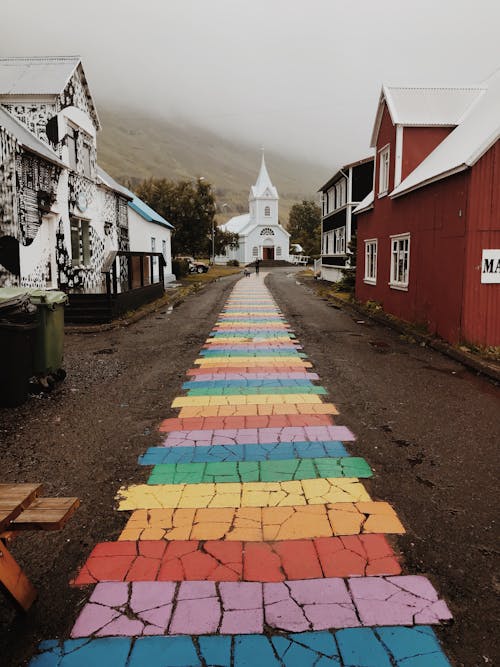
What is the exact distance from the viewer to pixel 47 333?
7.98 metres

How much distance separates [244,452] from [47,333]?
4220mm

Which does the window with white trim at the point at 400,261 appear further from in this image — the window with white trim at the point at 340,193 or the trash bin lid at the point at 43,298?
the window with white trim at the point at 340,193

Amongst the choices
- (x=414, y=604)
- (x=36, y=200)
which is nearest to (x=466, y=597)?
(x=414, y=604)

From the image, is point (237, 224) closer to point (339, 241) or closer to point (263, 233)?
point (263, 233)

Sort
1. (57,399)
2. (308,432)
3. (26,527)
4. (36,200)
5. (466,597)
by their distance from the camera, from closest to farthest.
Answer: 1. (26,527)
2. (466,597)
3. (308,432)
4. (57,399)
5. (36,200)

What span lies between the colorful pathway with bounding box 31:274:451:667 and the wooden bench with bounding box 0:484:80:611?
33cm

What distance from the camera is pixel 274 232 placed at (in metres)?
79.6

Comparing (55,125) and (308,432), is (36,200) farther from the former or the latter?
(308,432)

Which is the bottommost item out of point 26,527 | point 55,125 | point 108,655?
point 108,655

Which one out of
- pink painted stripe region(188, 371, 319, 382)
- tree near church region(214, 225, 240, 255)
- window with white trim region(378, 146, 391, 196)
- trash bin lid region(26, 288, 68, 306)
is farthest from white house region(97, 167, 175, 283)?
tree near church region(214, 225, 240, 255)

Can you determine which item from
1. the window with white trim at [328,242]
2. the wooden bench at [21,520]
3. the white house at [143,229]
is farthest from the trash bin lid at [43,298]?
the window with white trim at [328,242]

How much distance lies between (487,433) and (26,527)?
202 inches

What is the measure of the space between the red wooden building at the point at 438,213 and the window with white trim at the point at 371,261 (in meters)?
0.04

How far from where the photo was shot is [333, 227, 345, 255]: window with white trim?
→ 34.8m
